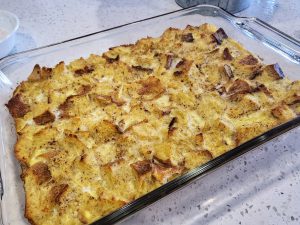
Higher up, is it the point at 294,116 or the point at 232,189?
the point at 294,116

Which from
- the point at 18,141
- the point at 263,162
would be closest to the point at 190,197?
the point at 263,162

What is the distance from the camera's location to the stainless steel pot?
141 cm

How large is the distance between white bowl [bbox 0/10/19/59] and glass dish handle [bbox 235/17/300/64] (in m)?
0.89

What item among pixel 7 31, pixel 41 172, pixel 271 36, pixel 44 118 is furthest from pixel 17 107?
pixel 271 36

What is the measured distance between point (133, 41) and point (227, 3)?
51 cm

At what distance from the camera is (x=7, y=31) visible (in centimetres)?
125

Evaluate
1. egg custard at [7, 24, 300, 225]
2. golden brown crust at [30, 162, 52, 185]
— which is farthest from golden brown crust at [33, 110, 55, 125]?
golden brown crust at [30, 162, 52, 185]

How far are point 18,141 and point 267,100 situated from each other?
73 cm

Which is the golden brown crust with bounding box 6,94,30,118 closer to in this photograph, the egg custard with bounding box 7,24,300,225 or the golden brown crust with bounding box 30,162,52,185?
the egg custard with bounding box 7,24,300,225

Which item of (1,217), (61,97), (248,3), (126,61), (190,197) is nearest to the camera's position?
(1,217)

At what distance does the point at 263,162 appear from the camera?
35.6 inches

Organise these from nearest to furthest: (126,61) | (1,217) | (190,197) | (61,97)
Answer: (1,217) < (190,197) < (61,97) < (126,61)

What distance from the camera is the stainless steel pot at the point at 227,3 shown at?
A: 141 centimetres

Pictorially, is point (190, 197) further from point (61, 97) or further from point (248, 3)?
point (248, 3)
